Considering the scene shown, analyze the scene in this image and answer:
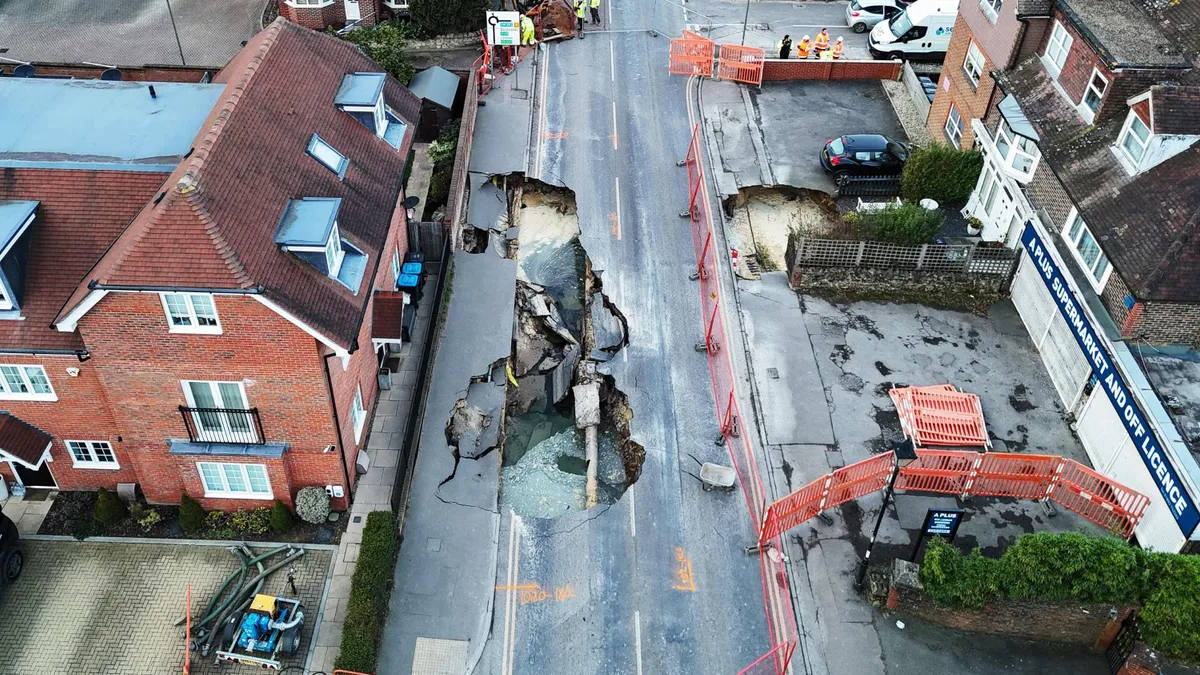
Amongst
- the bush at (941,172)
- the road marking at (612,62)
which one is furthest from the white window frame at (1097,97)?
the road marking at (612,62)

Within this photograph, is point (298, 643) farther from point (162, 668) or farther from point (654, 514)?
point (654, 514)

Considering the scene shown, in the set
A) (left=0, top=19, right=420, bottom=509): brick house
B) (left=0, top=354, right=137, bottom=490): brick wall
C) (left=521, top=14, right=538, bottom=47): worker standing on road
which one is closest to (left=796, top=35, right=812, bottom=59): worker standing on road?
(left=521, top=14, right=538, bottom=47): worker standing on road

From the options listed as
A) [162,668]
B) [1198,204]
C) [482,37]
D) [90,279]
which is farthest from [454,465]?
[482,37]

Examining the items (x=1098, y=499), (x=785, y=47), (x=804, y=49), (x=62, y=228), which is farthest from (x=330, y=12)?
(x=1098, y=499)

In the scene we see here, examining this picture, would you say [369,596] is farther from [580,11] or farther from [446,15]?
[580,11]

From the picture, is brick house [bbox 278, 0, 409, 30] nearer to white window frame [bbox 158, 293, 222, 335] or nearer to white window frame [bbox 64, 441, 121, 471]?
white window frame [bbox 64, 441, 121, 471]

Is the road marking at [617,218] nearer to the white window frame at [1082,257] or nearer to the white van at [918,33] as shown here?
the white window frame at [1082,257]

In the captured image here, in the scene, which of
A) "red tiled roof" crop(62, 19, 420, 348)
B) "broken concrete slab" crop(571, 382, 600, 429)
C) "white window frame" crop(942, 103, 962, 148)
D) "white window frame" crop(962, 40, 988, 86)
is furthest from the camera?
"white window frame" crop(942, 103, 962, 148)
